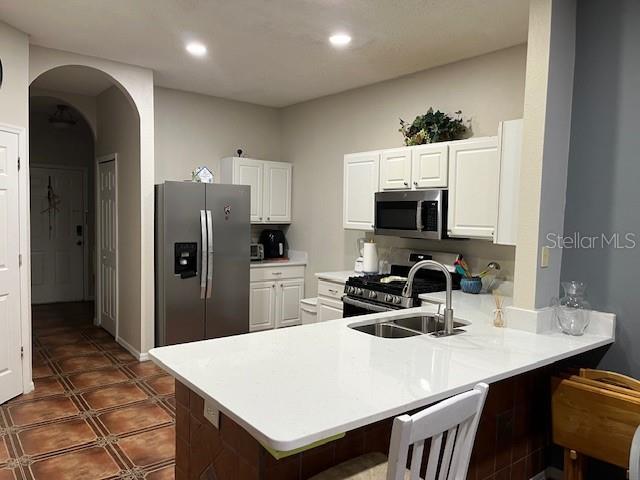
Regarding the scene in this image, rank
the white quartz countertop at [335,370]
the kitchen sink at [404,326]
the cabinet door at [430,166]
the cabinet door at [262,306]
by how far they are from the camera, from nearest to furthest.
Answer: the white quartz countertop at [335,370] → the kitchen sink at [404,326] → the cabinet door at [430,166] → the cabinet door at [262,306]

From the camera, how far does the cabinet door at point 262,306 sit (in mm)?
5344

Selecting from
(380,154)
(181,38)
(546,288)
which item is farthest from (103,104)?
(546,288)

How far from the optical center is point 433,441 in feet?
4.49

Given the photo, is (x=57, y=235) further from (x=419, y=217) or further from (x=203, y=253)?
(x=419, y=217)

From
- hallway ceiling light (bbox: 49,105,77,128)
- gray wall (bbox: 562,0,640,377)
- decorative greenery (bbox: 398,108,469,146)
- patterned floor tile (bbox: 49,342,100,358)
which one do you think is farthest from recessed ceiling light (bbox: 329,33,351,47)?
hallway ceiling light (bbox: 49,105,77,128)

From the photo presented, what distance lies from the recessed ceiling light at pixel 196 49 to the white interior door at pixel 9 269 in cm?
143

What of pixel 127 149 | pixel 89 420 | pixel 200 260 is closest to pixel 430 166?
pixel 200 260

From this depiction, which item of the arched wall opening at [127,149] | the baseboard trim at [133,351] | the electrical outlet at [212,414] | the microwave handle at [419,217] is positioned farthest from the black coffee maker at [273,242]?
the electrical outlet at [212,414]

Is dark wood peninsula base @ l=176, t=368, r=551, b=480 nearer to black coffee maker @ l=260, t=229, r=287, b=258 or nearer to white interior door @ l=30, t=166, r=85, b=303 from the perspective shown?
black coffee maker @ l=260, t=229, r=287, b=258

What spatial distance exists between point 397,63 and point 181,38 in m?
1.77

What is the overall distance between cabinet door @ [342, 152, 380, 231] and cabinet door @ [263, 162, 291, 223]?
54.7 inches

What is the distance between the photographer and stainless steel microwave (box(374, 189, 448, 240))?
3.72 metres

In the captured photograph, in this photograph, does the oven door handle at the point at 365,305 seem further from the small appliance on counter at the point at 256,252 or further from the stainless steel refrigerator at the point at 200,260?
the small appliance on counter at the point at 256,252

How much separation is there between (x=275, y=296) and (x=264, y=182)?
4.34ft
